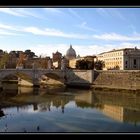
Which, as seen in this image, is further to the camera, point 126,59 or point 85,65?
point 126,59

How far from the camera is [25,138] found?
72 centimetres

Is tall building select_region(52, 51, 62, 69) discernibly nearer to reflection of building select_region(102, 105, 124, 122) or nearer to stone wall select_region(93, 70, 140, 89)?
stone wall select_region(93, 70, 140, 89)

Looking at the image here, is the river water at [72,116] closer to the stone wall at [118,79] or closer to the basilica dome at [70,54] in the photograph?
the stone wall at [118,79]

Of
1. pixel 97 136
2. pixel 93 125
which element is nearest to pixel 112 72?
pixel 93 125

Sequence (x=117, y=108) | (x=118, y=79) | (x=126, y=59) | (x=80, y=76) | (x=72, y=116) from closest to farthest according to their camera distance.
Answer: (x=72, y=116) < (x=117, y=108) < (x=118, y=79) < (x=80, y=76) < (x=126, y=59)

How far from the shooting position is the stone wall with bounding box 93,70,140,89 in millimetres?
9605

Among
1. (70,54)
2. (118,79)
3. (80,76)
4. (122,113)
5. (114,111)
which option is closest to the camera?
(122,113)

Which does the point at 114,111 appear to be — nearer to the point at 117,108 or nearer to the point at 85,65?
the point at 117,108

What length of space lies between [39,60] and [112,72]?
7.57 meters

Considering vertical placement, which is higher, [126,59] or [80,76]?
[126,59]

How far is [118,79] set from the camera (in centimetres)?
1014

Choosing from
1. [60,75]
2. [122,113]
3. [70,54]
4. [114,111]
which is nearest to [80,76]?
[60,75]

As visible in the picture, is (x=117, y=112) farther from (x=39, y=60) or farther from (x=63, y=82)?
(x=39, y=60)
